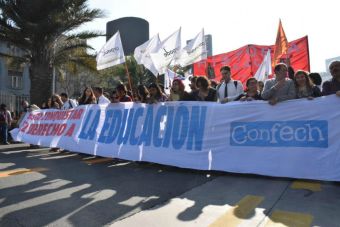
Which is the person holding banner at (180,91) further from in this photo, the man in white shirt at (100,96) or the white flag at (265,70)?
the white flag at (265,70)

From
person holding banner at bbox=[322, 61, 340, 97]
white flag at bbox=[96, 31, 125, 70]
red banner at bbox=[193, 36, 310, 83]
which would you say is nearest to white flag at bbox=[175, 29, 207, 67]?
white flag at bbox=[96, 31, 125, 70]

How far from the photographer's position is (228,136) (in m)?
6.39

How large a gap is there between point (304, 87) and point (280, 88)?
0.40 meters

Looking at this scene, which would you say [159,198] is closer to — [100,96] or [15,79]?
[100,96]

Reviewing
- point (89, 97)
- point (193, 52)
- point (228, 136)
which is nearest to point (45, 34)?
point (89, 97)

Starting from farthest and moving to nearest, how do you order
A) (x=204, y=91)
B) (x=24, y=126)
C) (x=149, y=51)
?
(x=24, y=126) → (x=149, y=51) → (x=204, y=91)

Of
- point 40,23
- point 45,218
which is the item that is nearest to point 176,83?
point 45,218

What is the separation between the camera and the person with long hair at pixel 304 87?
6082mm

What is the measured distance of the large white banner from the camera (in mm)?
5617

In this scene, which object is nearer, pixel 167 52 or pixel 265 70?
pixel 167 52

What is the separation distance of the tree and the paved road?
9.85 m

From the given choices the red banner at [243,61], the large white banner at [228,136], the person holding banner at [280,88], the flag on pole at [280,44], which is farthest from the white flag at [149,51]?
the person holding banner at [280,88]

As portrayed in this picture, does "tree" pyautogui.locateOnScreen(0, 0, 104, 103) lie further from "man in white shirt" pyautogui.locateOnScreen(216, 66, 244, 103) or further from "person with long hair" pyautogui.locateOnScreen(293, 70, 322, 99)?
"person with long hair" pyautogui.locateOnScreen(293, 70, 322, 99)

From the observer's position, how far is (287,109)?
19.6 feet
